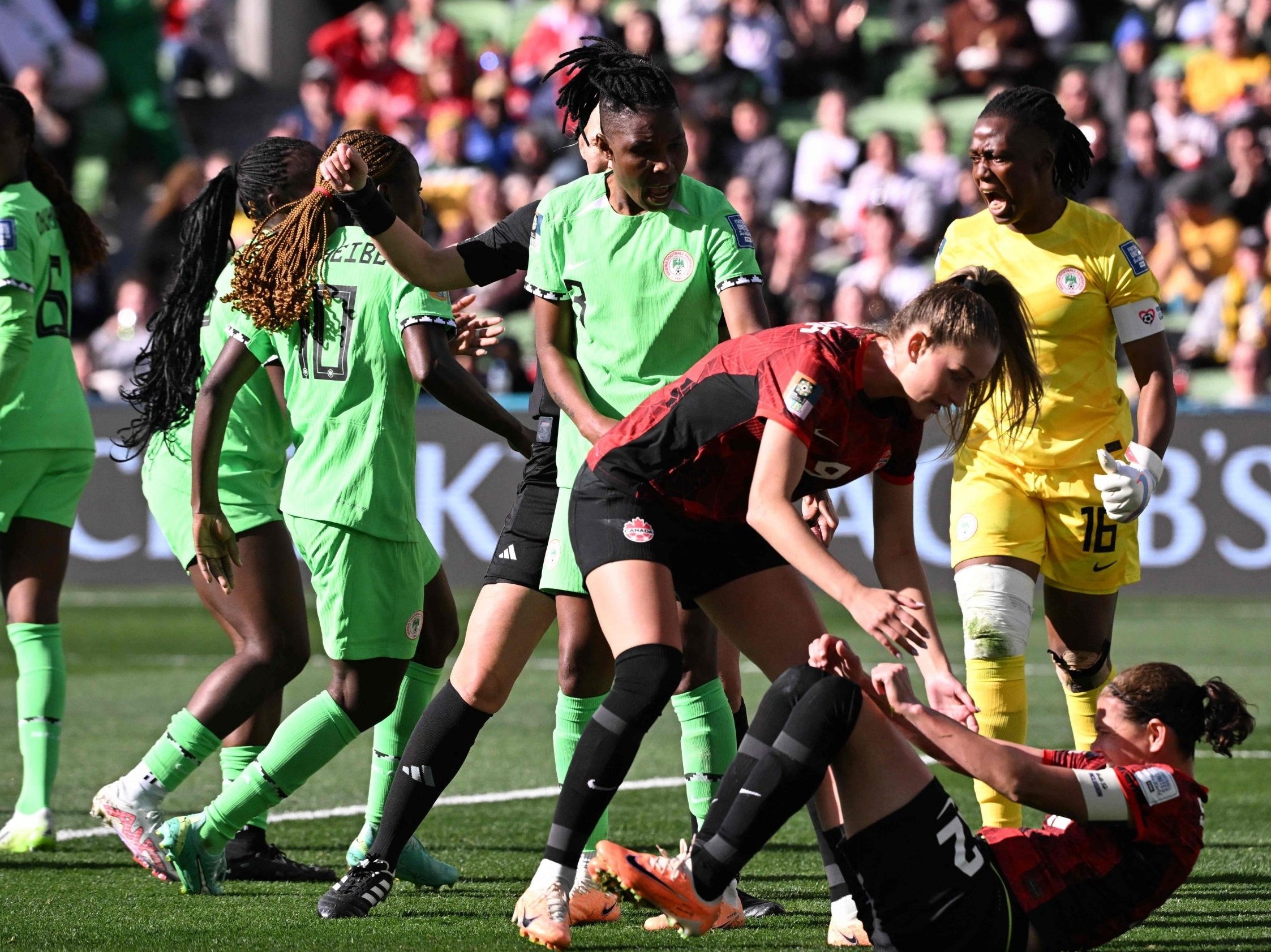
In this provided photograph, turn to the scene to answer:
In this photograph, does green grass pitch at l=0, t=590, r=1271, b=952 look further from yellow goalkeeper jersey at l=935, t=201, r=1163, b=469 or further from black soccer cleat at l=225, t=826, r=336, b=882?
yellow goalkeeper jersey at l=935, t=201, r=1163, b=469

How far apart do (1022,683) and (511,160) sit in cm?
1337

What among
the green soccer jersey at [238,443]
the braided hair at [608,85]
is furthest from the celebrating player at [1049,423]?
the green soccer jersey at [238,443]

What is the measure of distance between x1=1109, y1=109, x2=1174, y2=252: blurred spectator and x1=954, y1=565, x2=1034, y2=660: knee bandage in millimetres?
10167

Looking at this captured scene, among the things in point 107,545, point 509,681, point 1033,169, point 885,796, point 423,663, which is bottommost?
point 107,545

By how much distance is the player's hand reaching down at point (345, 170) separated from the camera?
15.0 ft

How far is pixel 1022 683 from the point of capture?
208 inches

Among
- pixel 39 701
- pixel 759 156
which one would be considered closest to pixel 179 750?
pixel 39 701

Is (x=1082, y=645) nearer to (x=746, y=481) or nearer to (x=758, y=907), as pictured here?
(x=758, y=907)

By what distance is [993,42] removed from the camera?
54.4 ft

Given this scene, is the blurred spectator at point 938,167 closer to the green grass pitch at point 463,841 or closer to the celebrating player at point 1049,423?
the green grass pitch at point 463,841

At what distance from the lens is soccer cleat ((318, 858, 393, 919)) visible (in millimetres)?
4668

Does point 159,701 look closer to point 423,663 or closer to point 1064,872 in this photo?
point 423,663

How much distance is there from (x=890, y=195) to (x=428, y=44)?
6430 mm

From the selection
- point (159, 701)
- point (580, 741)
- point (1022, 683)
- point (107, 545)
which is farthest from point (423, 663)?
point (107, 545)
